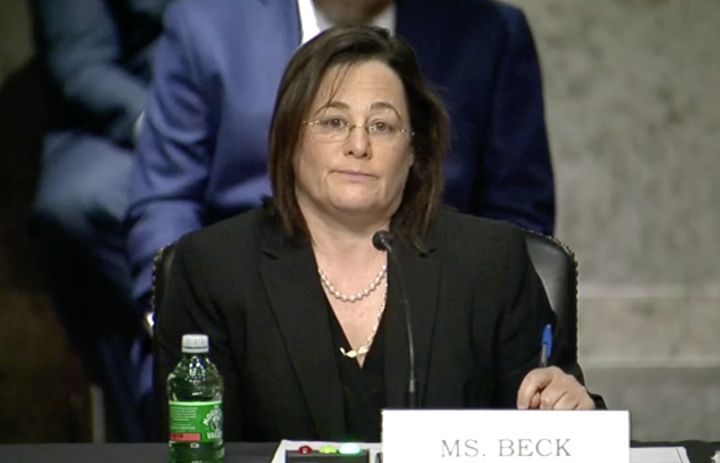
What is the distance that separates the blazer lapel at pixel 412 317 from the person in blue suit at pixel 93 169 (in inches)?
41.1

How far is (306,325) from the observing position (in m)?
2.08

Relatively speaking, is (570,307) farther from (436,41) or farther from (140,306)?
(140,306)

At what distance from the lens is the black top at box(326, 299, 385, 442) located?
2.07 metres

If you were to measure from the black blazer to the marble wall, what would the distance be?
0.82 m

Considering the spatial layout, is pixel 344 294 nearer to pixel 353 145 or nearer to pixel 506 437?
pixel 353 145

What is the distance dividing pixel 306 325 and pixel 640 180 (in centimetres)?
133

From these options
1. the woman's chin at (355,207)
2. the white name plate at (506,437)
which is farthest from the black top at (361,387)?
the white name plate at (506,437)

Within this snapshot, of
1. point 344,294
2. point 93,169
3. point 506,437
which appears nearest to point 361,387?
point 344,294

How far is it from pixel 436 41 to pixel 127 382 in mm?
1246

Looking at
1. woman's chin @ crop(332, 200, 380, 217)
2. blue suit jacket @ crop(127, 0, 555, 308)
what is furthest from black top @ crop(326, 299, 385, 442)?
blue suit jacket @ crop(127, 0, 555, 308)

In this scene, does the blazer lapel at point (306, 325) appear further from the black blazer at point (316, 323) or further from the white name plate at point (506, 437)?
the white name plate at point (506, 437)

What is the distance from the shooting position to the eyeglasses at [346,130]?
2.15 meters

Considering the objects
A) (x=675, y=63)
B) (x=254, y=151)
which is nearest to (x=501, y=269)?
(x=254, y=151)

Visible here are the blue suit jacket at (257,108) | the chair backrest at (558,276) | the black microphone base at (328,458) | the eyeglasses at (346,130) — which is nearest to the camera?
the black microphone base at (328,458)
